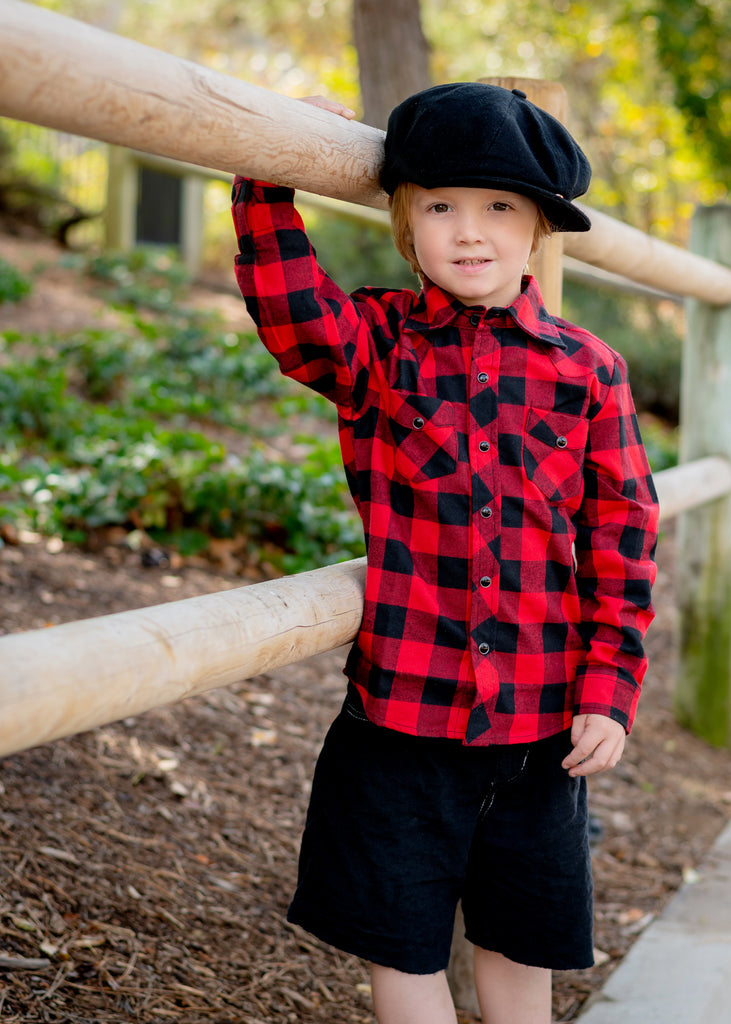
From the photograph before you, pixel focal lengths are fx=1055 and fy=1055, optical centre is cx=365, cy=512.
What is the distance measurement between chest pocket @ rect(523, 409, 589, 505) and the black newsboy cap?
28 cm

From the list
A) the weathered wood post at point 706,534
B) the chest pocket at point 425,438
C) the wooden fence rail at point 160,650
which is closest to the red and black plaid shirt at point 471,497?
the chest pocket at point 425,438

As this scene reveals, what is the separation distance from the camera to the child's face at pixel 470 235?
139 cm

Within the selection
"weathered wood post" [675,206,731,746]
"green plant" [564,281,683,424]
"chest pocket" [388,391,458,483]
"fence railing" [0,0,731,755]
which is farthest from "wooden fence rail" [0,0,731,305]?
"green plant" [564,281,683,424]

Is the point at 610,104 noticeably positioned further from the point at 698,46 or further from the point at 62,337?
the point at 62,337

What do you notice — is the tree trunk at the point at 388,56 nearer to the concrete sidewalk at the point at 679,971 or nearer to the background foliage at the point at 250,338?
the background foliage at the point at 250,338

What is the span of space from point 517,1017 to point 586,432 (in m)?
0.90

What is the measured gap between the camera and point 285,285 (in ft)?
4.43

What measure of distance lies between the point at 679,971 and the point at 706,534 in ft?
5.04

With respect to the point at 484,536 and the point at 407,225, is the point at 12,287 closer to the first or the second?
the point at 407,225

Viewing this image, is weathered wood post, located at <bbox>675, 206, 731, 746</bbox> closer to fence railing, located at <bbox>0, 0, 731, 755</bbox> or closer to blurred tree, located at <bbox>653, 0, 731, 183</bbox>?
fence railing, located at <bbox>0, 0, 731, 755</bbox>

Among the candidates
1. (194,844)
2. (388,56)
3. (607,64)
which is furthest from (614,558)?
(607,64)

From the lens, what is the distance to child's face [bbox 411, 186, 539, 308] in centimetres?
139

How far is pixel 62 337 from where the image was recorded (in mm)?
5859

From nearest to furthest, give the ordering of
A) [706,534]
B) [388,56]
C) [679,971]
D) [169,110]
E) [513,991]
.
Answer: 1. [169,110]
2. [513,991]
3. [679,971]
4. [706,534]
5. [388,56]
